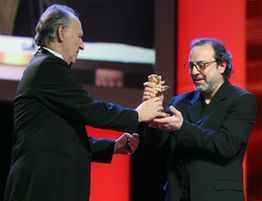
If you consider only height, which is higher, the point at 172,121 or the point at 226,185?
→ the point at 172,121

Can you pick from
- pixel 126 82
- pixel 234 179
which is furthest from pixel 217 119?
pixel 126 82

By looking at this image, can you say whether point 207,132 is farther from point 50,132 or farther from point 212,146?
point 50,132

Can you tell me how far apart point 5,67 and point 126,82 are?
2.02ft

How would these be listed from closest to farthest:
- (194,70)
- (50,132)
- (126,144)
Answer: (50,132) → (194,70) → (126,144)

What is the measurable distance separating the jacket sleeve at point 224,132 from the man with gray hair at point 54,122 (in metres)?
0.21

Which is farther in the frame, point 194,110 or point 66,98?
point 194,110

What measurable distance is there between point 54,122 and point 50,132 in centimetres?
4

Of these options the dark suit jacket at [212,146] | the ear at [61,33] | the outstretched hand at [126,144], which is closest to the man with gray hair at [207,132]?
the dark suit jacket at [212,146]

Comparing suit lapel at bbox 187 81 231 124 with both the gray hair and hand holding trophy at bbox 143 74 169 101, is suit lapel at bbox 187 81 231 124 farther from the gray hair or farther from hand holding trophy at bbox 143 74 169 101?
the gray hair

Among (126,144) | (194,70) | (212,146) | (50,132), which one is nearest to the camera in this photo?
(50,132)

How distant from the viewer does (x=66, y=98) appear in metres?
2.26

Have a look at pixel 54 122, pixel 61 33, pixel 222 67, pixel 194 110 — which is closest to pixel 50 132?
pixel 54 122

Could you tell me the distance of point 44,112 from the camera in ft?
7.44

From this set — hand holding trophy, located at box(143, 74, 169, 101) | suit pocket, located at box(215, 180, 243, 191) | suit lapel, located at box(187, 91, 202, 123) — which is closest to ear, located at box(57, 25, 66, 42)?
hand holding trophy, located at box(143, 74, 169, 101)
